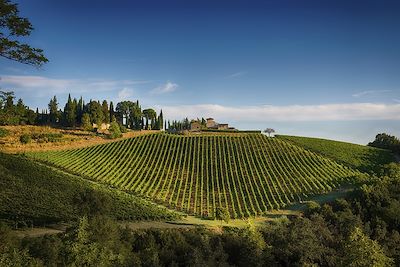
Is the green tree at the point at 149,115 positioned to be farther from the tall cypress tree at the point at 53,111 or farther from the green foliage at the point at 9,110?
the green foliage at the point at 9,110

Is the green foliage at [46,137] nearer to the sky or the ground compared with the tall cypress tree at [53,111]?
nearer to the ground

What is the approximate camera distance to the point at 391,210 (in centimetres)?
4947

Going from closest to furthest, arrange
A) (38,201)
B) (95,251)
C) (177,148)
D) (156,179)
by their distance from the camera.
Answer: (95,251) < (38,201) < (156,179) < (177,148)

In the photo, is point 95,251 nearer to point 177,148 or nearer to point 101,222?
point 101,222

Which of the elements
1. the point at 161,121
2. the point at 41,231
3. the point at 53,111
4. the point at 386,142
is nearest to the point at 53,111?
the point at 53,111

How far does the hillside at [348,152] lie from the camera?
267 ft

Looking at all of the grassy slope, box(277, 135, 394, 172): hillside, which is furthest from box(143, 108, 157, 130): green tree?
the grassy slope

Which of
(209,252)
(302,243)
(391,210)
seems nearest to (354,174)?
(391,210)

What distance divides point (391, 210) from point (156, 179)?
3953 centimetres

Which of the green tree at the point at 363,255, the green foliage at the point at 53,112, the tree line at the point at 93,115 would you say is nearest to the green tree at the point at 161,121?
the tree line at the point at 93,115

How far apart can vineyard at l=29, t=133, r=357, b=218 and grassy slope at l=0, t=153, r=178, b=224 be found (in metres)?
6.89

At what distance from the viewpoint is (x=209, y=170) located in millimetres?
75188

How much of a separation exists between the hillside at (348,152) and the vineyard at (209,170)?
3.61 m

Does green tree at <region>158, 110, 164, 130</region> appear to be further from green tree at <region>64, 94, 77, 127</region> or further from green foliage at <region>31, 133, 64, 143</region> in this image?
green foliage at <region>31, 133, 64, 143</region>
